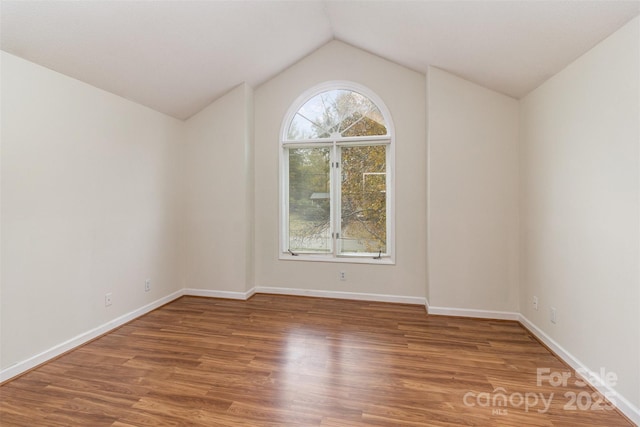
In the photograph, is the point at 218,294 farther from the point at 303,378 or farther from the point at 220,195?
the point at 303,378

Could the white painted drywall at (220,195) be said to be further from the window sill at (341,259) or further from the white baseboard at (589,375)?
the white baseboard at (589,375)

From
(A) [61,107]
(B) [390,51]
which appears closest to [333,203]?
(B) [390,51]

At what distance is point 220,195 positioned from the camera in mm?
→ 3916

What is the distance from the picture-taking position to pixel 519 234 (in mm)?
3201

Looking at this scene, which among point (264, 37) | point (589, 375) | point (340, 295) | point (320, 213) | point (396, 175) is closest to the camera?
point (589, 375)

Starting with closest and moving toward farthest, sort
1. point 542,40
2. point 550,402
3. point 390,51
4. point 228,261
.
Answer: point 550,402 < point 542,40 < point 390,51 < point 228,261

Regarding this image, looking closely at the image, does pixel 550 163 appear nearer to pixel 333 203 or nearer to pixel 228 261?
pixel 333 203

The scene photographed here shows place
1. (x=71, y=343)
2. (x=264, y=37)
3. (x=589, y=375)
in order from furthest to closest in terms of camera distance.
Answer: (x=264, y=37) → (x=71, y=343) → (x=589, y=375)

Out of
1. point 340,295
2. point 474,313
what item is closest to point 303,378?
point 340,295

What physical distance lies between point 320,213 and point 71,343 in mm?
2804

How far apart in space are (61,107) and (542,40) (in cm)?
376

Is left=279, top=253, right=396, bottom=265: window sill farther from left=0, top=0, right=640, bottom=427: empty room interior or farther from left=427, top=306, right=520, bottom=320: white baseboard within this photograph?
left=427, top=306, right=520, bottom=320: white baseboard

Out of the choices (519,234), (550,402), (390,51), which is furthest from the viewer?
(390,51)

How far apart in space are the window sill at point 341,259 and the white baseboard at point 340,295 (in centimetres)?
40
